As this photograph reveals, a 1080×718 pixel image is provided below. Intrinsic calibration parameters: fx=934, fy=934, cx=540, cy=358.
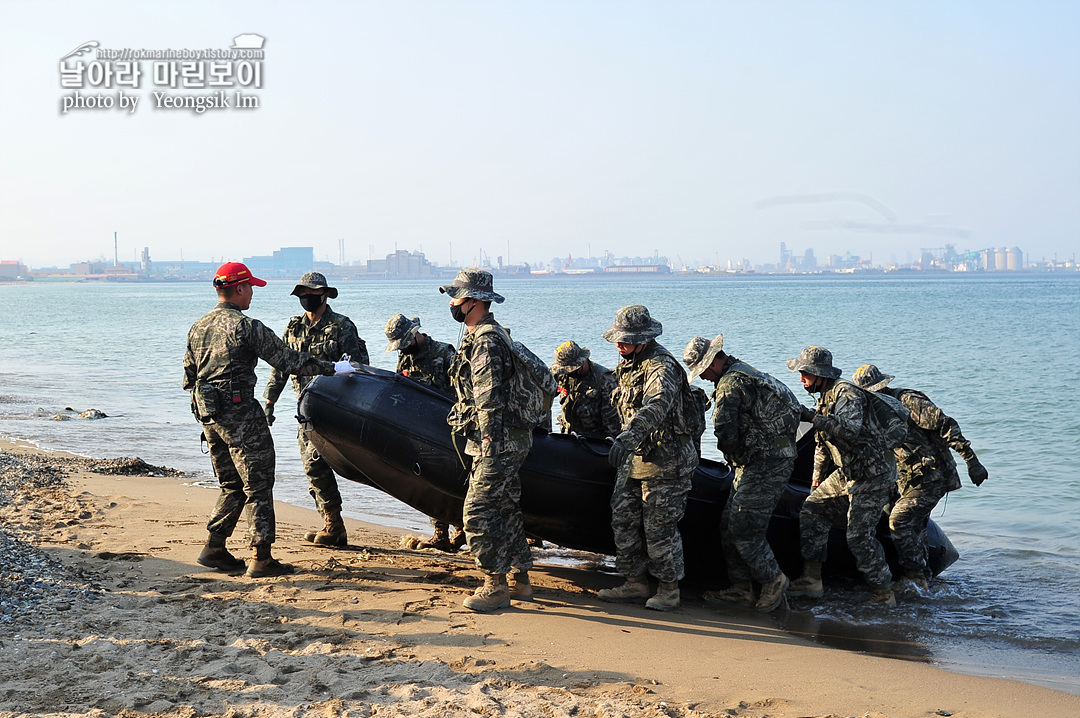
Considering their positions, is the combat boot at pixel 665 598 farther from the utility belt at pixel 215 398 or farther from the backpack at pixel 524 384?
the utility belt at pixel 215 398

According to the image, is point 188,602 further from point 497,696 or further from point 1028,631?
point 1028,631

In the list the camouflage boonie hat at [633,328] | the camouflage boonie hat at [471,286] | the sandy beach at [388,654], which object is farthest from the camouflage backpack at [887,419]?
the camouflage boonie hat at [471,286]

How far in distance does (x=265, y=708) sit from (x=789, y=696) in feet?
→ 7.73

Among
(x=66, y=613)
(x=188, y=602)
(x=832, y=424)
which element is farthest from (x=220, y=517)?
(x=832, y=424)

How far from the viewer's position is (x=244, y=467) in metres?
5.71

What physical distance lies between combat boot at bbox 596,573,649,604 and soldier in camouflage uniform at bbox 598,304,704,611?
105 millimetres

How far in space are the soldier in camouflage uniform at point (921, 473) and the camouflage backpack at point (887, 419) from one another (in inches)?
11.7

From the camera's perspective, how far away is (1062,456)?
13.2 meters

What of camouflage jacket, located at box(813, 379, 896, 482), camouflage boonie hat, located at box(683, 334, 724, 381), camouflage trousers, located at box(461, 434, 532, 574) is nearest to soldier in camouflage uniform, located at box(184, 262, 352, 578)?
camouflage trousers, located at box(461, 434, 532, 574)

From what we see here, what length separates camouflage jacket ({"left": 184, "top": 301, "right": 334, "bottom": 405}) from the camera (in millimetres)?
5594

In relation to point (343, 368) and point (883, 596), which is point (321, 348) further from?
point (883, 596)

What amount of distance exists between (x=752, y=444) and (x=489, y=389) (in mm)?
1740

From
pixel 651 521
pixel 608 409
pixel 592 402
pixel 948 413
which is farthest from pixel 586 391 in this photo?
pixel 948 413

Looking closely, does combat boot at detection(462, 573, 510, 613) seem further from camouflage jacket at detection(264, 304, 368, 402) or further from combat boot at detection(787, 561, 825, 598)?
camouflage jacket at detection(264, 304, 368, 402)
